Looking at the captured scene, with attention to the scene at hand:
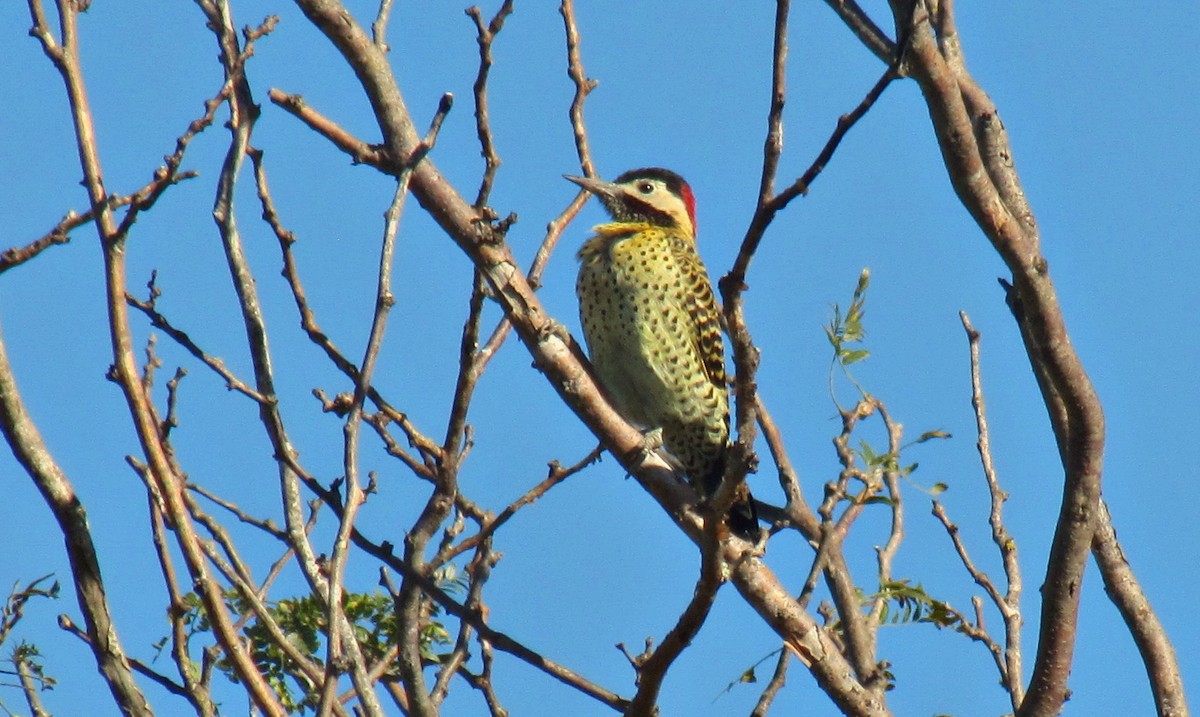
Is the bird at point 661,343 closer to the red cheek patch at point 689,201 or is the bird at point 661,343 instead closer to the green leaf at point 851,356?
the red cheek patch at point 689,201

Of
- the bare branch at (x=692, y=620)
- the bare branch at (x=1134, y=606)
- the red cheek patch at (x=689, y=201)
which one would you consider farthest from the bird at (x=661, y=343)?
the bare branch at (x=692, y=620)

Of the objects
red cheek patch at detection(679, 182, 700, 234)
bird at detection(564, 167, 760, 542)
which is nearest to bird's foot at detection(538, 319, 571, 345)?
bird at detection(564, 167, 760, 542)

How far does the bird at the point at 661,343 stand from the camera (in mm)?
7125

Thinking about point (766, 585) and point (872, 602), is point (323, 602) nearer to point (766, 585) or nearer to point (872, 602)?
point (766, 585)

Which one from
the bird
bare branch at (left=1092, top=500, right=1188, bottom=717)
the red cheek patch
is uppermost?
the red cheek patch

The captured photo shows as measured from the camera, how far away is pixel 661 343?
7141 millimetres

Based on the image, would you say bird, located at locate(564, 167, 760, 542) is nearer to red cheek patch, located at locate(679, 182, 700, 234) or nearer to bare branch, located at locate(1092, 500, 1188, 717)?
red cheek patch, located at locate(679, 182, 700, 234)

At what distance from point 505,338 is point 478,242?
0.47 meters

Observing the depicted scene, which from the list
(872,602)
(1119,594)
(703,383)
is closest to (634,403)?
(703,383)

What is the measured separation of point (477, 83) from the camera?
4.20 metres

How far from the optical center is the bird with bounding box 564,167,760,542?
7.12 meters

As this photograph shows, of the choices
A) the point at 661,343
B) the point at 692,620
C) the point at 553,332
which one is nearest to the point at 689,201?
the point at 661,343

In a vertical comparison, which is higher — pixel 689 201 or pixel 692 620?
pixel 689 201

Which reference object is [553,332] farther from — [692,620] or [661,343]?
[661,343]
